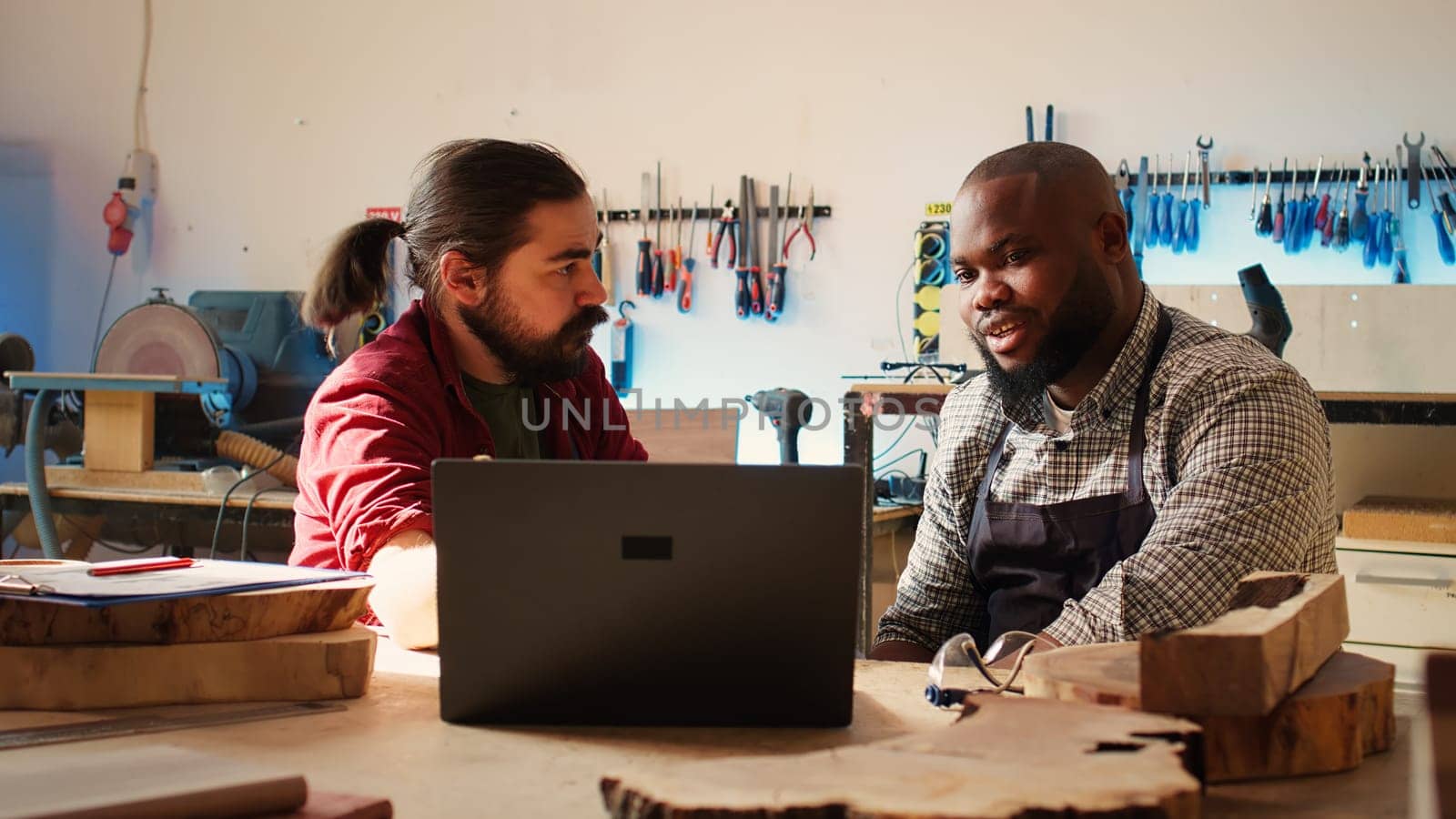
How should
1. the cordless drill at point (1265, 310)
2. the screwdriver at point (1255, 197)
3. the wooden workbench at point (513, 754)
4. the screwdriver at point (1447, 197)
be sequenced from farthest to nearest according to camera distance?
the screwdriver at point (1255, 197), the screwdriver at point (1447, 197), the cordless drill at point (1265, 310), the wooden workbench at point (513, 754)

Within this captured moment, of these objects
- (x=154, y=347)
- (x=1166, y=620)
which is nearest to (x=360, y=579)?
(x=1166, y=620)

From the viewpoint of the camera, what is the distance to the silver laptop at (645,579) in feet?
3.16

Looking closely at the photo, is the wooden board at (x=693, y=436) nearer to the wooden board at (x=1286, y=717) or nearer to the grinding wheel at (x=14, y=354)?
the grinding wheel at (x=14, y=354)

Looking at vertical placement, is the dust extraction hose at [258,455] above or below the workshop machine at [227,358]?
below

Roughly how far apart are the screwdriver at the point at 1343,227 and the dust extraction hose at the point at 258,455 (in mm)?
3056

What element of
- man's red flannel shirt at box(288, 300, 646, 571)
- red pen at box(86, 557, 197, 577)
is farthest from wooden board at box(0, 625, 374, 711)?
man's red flannel shirt at box(288, 300, 646, 571)

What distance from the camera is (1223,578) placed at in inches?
60.7

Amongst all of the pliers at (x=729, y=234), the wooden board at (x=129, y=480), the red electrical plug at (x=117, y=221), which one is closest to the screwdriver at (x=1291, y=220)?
the pliers at (x=729, y=234)

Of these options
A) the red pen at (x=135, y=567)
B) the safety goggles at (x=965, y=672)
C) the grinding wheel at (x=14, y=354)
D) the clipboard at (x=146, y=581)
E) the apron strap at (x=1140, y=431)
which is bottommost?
the safety goggles at (x=965, y=672)

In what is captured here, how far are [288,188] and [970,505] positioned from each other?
3.62 meters

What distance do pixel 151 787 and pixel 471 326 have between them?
131 centimetres

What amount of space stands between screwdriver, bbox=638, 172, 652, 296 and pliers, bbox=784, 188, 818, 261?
473 millimetres

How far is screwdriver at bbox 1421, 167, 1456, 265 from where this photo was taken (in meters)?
3.53

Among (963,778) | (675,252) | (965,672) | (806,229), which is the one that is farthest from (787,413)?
(963,778)
